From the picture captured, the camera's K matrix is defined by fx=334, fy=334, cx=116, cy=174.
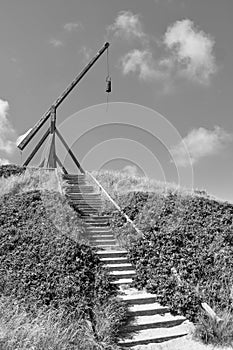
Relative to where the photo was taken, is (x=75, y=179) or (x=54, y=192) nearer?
(x=54, y=192)

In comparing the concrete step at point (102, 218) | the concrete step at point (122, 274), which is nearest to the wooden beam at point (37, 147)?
the concrete step at point (102, 218)

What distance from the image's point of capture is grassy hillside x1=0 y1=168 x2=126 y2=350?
5398 millimetres

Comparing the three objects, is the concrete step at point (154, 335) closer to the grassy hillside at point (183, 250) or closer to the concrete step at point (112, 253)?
the grassy hillside at point (183, 250)

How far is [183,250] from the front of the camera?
8969mm

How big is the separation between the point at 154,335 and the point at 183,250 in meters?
2.92

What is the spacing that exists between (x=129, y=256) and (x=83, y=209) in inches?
165

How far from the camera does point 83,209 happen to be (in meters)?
13.0

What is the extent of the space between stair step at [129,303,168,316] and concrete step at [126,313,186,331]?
4.0 inches

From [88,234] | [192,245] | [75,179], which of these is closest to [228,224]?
[192,245]

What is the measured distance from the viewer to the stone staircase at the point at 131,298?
6.48m

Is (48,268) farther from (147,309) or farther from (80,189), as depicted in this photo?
(80,189)

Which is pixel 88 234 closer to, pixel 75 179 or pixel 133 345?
pixel 133 345

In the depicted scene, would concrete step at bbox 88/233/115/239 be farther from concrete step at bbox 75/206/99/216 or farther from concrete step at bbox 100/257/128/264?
concrete step at bbox 75/206/99/216

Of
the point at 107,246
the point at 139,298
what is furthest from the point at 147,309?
the point at 107,246
